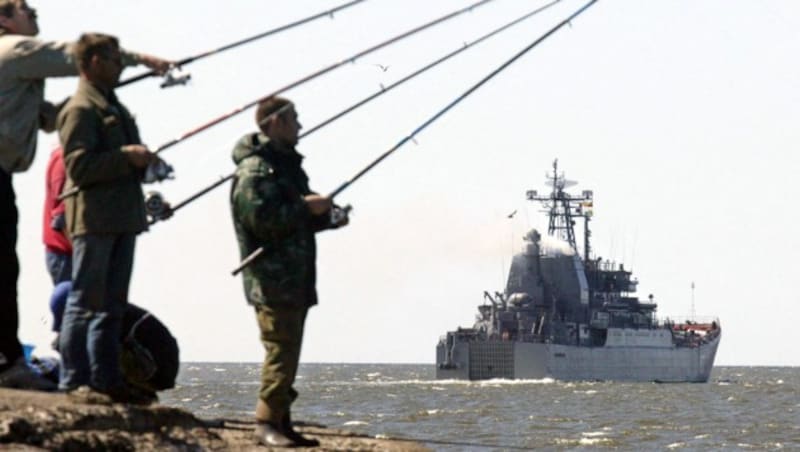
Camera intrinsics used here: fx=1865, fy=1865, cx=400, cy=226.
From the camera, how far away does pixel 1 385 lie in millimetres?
6961

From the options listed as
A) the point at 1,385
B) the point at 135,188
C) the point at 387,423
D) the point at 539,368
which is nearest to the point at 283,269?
the point at 135,188

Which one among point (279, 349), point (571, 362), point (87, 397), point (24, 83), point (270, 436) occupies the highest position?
point (571, 362)

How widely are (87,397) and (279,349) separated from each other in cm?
83

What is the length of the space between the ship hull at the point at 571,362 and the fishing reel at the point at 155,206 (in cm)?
8257

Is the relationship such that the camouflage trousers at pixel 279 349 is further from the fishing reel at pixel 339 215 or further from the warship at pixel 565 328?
the warship at pixel 565 328

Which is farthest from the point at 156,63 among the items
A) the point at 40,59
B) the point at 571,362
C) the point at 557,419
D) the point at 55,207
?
the point at 571,362

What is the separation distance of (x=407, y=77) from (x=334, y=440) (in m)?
1.76

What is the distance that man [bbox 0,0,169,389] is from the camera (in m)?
6.63

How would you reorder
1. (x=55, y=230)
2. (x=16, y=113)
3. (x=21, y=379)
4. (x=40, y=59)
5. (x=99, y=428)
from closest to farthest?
1. (x=99, y=428)
2. (x=40, y=59)
3. (x=16, y=113)
4. (x=21, y=379)
5. (x=55, y=230)

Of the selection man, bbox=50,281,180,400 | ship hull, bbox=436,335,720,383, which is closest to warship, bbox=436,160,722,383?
ship hull, bbox=436,335,720,383

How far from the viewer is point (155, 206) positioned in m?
7.42

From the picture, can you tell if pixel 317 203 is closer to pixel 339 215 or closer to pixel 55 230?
pixel 339 215

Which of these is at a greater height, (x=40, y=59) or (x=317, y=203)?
(x=40, y=59)

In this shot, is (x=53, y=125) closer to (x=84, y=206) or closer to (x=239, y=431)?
(x=84, y=206)
